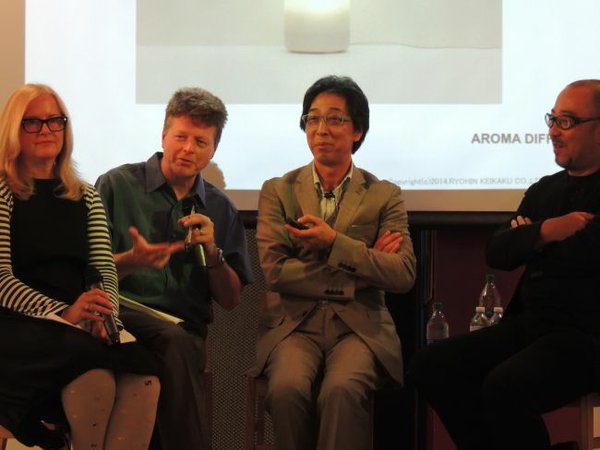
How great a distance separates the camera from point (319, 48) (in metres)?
4.01

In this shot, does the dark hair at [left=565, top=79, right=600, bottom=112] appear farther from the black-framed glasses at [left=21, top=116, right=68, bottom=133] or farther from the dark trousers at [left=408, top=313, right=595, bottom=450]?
the black-framed glasses at [left=21, top=116, right=68, bottom=133]

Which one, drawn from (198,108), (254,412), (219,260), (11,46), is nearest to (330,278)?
(219,260)

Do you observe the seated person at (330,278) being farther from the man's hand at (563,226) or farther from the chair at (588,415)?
the chair at (588,415)

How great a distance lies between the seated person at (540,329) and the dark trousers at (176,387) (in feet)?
2.33

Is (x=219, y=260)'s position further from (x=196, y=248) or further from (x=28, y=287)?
(x=28, y=287)

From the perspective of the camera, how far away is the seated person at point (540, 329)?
3.13 m

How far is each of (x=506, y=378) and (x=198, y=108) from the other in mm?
1373

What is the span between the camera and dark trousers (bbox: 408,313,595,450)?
10.2ft

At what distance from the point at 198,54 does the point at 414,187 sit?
3.23ft

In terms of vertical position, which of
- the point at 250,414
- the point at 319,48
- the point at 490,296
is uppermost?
the point at 319,48

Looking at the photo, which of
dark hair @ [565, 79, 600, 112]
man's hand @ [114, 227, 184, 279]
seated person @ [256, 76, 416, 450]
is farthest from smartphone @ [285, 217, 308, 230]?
dark hair @ [565, 79, 600, 112]

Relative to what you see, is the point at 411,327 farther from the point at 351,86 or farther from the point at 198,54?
the point at 198,54

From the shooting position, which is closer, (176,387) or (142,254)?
(176,387)

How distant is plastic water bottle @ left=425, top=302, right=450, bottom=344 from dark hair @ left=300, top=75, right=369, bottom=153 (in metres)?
0.85
